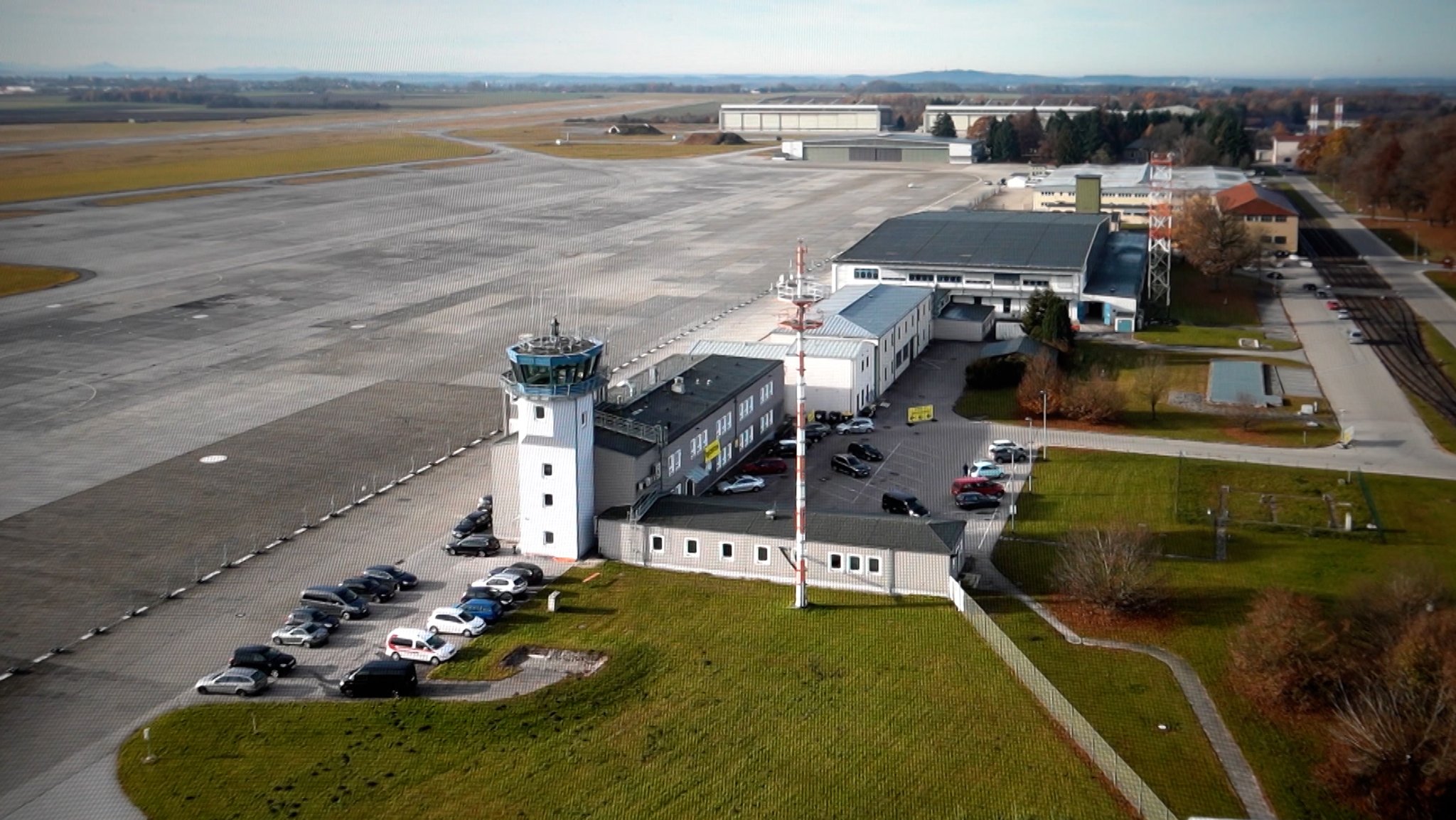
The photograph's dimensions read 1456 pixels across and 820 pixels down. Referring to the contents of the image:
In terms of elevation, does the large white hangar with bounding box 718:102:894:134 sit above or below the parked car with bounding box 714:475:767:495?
above

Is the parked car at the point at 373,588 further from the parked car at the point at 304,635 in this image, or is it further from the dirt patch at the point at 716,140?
the dirt patch at the point at 716,140

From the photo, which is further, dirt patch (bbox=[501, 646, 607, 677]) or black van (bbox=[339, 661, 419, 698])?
dirt patch (bbox=[501, 646, 607, 677])

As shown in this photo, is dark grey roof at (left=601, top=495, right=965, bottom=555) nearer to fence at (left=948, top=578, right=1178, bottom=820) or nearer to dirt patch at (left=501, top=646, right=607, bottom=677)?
fence at (left=948, top=578, right=1178, bottom=820)

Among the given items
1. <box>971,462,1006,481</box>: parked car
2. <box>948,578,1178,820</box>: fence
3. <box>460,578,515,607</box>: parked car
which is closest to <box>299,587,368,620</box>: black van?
<box>460,578,515,607</box>: parked car

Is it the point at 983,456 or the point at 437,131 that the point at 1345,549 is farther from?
the point at 437,131

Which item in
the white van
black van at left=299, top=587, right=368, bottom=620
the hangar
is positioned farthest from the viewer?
the hangar

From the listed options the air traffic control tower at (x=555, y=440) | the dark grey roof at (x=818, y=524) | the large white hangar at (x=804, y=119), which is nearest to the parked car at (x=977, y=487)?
the dark grey roof at (x=818, y=524)
